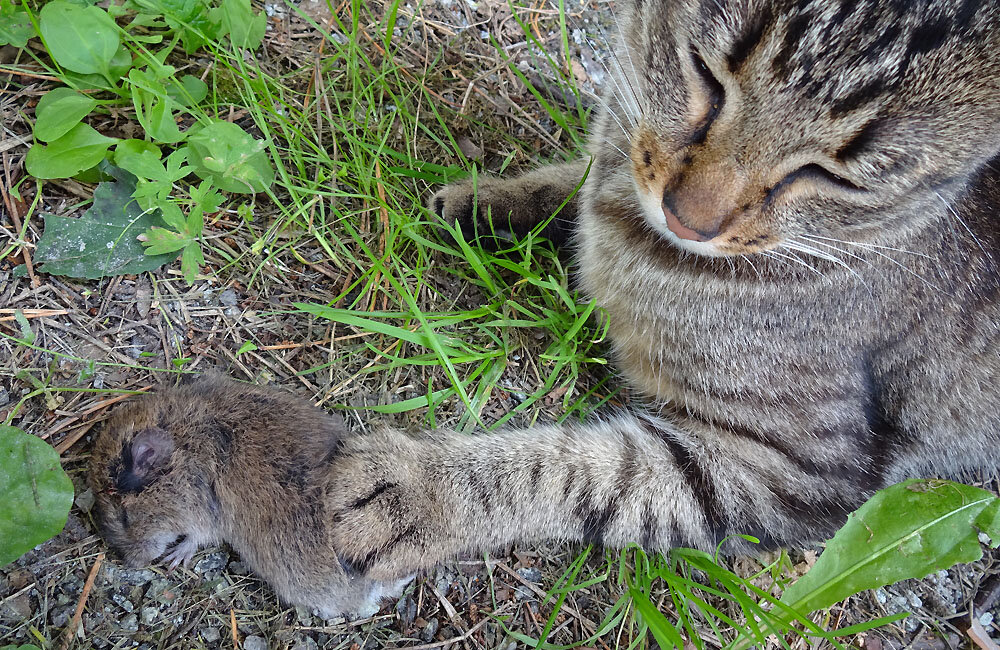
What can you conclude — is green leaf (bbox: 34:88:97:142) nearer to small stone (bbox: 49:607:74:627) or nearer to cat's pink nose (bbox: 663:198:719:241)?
small stone (bbox: 49:607:74:627)

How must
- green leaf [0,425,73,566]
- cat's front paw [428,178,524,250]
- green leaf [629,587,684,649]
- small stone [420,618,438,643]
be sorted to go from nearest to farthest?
1. green leaf [0,425,73,566]
2. green leaf [629,587,684,649]
3. small stone [420,618,438,643]
4. cat's front paw [428,178,524,250]

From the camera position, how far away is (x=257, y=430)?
1.88 m

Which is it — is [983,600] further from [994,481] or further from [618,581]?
[618,581]

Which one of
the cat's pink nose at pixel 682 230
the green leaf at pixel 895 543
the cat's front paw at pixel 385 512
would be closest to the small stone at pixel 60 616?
the cat's front paw at pixel 385 512

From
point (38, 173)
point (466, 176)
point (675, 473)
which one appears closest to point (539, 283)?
point (466, 176)

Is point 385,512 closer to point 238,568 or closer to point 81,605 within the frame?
point 238,568

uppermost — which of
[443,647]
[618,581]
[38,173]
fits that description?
[38,173]

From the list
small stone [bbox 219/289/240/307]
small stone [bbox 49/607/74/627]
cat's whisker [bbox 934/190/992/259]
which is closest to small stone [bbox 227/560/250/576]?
small stone [bbox 49/607/74/627]

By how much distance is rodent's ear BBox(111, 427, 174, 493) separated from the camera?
1.78 meters

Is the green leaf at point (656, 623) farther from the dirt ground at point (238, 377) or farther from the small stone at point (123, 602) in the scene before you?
the small stone at point (123, 602)

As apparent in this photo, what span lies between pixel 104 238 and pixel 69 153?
0.25m

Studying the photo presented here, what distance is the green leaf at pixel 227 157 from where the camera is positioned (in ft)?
6.59

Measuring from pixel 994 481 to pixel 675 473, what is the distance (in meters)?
1.58

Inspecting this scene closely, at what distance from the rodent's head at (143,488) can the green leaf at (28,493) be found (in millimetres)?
92
